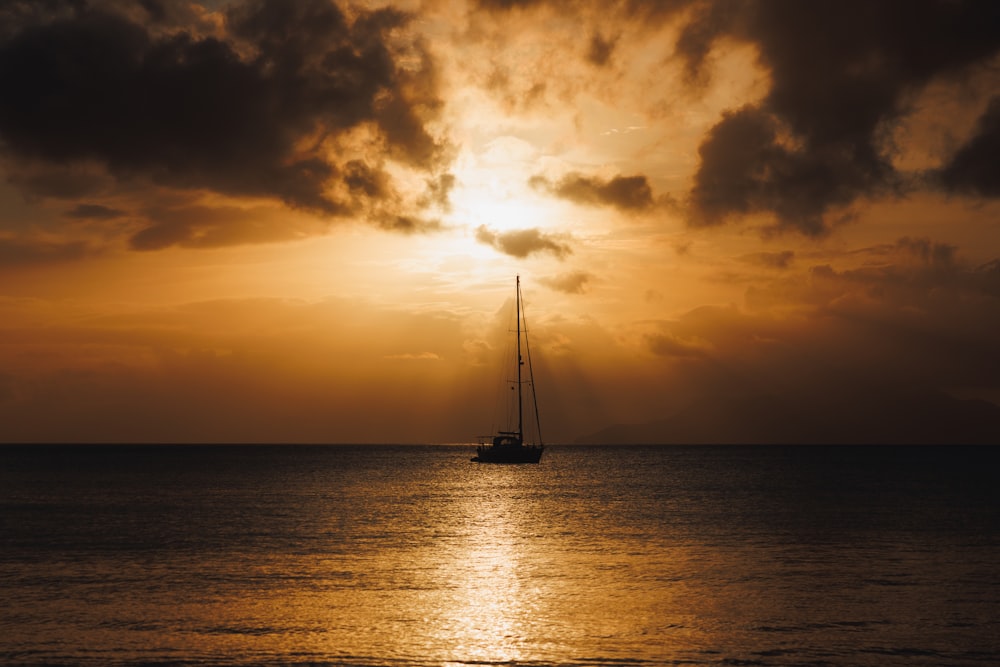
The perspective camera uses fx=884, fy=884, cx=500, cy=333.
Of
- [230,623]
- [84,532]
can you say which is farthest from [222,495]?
[230,623]

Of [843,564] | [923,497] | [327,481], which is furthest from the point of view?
[327,481]

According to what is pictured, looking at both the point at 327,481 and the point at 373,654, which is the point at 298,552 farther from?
the point at 327,481

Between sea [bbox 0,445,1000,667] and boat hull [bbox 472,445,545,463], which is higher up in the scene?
boat hull [bbox 472,445,545,463]

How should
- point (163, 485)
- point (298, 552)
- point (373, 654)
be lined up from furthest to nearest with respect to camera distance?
1. point (163, 485)
2. point (298, 552)
3. point (373, 654)

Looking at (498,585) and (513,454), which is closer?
(498,585)

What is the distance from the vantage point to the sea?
31.6 meters

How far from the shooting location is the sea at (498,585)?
31578 millimetres

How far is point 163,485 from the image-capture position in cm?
13475

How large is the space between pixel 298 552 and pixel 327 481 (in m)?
91.0

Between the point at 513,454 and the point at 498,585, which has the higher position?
the point at 513,454

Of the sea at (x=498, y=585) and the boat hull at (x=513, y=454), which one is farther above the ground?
the boat hull at (x=513, y=454)

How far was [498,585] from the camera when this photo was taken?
144 feet

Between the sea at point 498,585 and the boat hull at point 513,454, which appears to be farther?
the boat hull at point 513,454

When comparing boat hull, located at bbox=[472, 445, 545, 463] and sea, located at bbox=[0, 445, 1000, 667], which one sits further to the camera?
boat hull, located at bbox=[472, 445, 545, 463]
